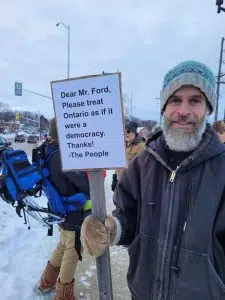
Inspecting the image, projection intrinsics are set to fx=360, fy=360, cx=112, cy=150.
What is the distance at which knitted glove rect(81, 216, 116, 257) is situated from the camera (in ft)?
5.59

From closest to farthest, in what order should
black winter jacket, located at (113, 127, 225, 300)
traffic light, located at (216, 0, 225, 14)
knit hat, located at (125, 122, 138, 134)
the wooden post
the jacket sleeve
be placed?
1. black winter jacket, located at (113, 127, 225, 300)
2. the wooden post
3. the jacket sleeve
4. knit hat, located at (125, 122, 138, 134)
5. traffic light, located at (216, 0, 225, 14)

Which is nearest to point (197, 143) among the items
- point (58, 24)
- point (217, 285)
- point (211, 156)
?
point (211, 156)

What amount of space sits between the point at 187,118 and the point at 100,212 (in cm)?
64

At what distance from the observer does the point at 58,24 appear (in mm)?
29656

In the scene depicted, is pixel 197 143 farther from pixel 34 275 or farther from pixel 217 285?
pixel 34 275

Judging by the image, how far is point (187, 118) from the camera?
182cm

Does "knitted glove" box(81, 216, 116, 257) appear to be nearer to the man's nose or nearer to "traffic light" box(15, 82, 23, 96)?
the man's nose

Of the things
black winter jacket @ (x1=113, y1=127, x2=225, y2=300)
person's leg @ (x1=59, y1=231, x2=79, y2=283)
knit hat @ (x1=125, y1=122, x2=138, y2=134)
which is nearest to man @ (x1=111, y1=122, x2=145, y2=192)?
knit hat @ (x1=125, y1=122, x2=138, y2=134)

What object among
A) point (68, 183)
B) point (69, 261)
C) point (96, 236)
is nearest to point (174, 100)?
point (96, 236)

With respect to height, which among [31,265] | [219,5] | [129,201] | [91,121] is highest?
[219,5]

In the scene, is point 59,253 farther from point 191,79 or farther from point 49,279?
point 191,79

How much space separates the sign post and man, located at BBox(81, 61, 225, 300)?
0.21m

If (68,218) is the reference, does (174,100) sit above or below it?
above

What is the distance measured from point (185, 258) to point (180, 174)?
39cm
